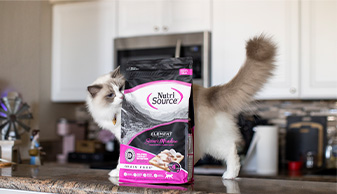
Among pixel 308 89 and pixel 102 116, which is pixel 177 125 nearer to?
pixel 102 116

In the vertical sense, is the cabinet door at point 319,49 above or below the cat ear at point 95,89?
above

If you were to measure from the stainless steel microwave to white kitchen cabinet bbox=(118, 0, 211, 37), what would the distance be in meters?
0.05

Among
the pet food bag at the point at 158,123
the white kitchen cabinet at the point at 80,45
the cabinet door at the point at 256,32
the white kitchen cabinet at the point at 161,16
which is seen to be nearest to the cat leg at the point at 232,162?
the pet food bag at the point at 158,123

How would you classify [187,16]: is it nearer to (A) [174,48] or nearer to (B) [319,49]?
(A) [174,48]

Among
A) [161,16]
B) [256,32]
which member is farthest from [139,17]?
[256,32]

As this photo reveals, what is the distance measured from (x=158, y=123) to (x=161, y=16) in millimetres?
2059

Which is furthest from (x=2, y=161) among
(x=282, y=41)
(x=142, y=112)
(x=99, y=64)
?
(x=282, y=41)

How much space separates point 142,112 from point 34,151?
0.87m

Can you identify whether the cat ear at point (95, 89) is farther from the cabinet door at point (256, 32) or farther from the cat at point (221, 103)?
the cabinet door at point (256, 32)

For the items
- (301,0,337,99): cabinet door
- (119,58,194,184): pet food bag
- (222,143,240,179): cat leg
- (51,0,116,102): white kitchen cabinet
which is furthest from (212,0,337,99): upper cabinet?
(119,58,194,184): pet food bag

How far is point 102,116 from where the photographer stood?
96cm

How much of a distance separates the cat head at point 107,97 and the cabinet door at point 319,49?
1863mm

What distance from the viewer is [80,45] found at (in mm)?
3051

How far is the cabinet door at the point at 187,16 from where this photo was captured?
268cm
